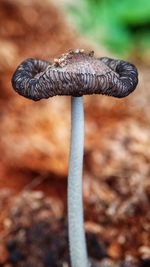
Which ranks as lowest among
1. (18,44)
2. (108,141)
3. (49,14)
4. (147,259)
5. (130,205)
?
(147,259)

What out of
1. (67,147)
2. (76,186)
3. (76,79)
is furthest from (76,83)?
(67,147)

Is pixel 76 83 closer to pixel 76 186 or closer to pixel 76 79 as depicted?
pixel 76 79

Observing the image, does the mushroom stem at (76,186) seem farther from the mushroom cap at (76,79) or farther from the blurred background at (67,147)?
the blurred background at (67,147)

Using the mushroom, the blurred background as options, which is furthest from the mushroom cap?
the blurred background

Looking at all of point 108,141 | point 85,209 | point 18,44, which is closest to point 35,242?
point 85,209

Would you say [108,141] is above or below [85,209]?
above

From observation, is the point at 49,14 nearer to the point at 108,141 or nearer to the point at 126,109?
the point at 126,109

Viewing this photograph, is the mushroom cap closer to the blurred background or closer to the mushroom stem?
the mushroom stem
